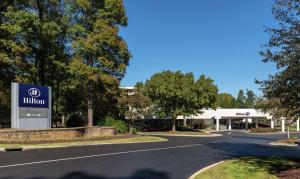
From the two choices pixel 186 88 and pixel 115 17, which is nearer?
pixel 115 17

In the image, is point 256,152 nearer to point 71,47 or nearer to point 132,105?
point 71,47

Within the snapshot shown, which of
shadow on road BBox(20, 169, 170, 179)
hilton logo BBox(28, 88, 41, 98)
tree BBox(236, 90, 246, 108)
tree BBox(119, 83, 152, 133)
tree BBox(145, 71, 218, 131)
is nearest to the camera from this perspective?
shadow on road BBox(20, 169, 170, 179)

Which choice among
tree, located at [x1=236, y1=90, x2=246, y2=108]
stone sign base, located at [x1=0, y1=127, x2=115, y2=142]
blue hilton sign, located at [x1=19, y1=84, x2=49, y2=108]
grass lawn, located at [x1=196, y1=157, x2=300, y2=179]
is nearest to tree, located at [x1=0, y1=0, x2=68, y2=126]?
blue hilton sign, located at [x1=19, y1=84, x2=49, y2=108]

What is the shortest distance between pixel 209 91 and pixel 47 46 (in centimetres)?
3165

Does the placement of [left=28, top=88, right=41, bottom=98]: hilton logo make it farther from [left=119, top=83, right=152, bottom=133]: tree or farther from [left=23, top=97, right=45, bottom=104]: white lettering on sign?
[left=119, top=83, right=152, bottom=133]: tree

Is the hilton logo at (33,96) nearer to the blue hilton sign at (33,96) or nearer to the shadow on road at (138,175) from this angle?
the blue hilton sign at (33,96)

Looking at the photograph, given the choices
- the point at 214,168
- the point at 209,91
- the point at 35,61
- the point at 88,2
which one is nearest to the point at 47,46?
the point at 35,61

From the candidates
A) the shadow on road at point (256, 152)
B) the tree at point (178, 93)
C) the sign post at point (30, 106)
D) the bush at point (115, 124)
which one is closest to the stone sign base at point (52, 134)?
the sign post at point (30, 106)

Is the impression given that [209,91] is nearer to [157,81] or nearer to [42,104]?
[157,81]

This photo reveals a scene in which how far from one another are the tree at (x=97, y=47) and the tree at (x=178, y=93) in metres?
22.2

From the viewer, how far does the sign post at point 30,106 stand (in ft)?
97.7

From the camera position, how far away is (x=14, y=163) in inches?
664

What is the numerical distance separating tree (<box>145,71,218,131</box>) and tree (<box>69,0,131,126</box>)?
72.8 feet

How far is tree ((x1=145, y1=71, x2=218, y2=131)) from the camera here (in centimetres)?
6216
